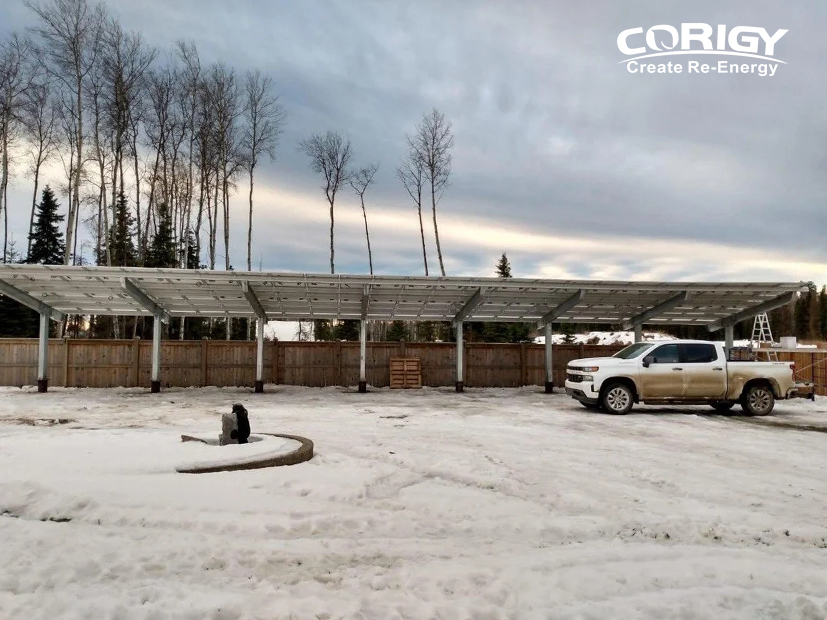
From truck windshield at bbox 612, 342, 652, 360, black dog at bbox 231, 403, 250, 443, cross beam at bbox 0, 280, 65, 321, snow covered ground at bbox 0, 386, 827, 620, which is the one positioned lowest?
snow covered ground at bbox 0, 386, 827, 620

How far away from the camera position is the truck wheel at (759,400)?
13531 mm

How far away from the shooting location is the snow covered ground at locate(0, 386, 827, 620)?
3283mm

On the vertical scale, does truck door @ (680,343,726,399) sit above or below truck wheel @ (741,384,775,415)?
above

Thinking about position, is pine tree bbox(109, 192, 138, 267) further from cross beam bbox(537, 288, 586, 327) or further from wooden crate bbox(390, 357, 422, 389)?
cross beam bbox(537, 288, 586, 327)

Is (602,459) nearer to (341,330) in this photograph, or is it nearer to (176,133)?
(176,133)

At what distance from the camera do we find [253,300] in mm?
17922

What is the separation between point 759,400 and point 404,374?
474 inches

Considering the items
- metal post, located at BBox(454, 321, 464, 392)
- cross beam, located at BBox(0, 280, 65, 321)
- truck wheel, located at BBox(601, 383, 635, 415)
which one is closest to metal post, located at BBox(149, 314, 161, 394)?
cross beam, located at BBox(0, 280, 65, 321)

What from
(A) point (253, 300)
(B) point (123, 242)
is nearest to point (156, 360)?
(A) point (253, 300)

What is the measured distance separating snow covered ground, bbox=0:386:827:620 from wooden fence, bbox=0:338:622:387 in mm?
12326

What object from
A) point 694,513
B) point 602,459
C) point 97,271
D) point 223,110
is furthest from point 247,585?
point 223,110

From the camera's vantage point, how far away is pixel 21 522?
4.16m

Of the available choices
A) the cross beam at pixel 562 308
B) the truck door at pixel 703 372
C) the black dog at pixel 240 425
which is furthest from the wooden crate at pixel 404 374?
the black dog at pixel 240 425

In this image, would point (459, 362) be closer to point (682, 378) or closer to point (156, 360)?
point (682, 378)
